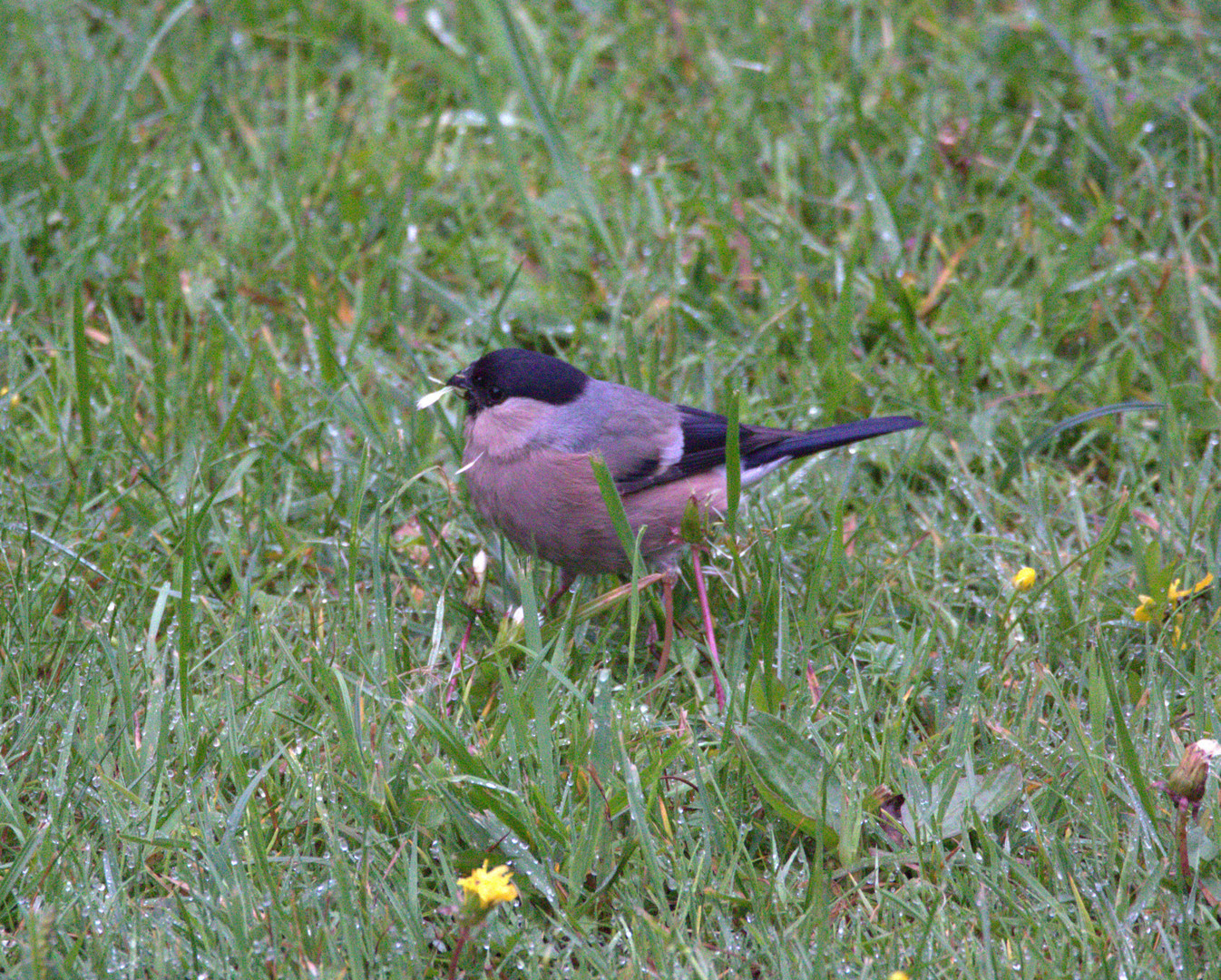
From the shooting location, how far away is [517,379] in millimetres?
3770

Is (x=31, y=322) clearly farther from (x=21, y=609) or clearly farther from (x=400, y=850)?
(x=400, y=850)

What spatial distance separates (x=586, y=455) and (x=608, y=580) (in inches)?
20.0

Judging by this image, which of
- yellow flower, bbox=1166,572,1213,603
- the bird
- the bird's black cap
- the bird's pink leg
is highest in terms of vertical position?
the bird's black cap

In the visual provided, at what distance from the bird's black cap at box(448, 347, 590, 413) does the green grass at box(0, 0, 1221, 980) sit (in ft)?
1.14

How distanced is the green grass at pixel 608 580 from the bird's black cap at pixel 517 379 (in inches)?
13.6

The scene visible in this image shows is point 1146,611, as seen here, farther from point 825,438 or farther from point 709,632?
point 709,632

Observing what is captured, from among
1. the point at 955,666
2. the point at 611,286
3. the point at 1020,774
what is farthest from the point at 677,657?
the point at 611,286

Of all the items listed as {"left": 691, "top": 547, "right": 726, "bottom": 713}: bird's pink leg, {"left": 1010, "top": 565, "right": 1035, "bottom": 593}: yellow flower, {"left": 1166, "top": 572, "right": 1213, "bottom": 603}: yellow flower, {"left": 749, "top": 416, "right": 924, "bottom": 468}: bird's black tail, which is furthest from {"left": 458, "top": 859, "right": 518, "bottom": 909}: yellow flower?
{"left": 1166, "top": 572, "right": 1213, "bottom": 603}: yellow flower

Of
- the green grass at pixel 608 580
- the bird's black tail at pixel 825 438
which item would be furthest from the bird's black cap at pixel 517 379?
the bird's black tail at pixel 825 438

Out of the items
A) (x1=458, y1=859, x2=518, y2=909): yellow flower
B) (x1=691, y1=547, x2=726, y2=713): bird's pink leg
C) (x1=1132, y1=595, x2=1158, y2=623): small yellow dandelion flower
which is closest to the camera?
(x1=458, y1=859, x2=518, y2=909): yellow flower

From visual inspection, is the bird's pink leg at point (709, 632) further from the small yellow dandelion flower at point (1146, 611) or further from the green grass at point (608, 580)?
the small yellow dandelion flower at point (1146, 611)

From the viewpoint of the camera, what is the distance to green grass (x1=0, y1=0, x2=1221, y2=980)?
8.77 ft

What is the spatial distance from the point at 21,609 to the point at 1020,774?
241 cm

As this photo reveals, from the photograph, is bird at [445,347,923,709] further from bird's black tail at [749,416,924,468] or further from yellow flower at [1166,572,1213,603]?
yellow flower at [1166,572,1213,603]
